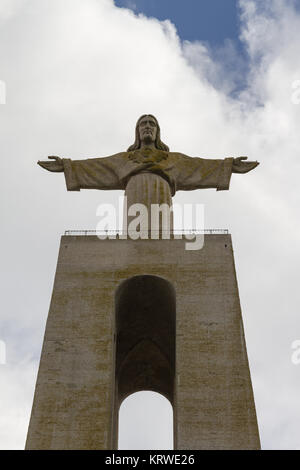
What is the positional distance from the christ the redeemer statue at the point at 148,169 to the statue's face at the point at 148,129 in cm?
3

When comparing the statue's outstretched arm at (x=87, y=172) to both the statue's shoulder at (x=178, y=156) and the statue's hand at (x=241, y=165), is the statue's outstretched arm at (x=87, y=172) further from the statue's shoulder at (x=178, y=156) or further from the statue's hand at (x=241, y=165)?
the statue's hand at (x=241, y=165)

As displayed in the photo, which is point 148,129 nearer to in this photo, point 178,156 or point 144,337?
point 178,156

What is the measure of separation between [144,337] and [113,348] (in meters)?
3.32

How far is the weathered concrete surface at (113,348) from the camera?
13477 mm

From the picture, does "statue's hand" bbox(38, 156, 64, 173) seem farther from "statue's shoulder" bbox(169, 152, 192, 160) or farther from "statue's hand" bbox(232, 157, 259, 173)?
"statue's hand" bbox(232, 157, 259, 173)

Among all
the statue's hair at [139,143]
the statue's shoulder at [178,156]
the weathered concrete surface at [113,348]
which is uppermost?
the statue's hair at [139,143]

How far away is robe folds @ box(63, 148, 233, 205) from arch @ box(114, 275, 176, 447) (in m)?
3.47

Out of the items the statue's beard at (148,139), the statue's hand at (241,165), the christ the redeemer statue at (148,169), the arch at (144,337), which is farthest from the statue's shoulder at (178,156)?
the arch at (144,337)

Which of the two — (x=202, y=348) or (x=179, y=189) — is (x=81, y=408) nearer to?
(x=202, y=348)

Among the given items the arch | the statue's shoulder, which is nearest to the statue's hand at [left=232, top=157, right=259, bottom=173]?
the statue's shoulder

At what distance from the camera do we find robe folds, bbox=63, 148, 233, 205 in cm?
1938

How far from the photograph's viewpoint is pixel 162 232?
17766 mm

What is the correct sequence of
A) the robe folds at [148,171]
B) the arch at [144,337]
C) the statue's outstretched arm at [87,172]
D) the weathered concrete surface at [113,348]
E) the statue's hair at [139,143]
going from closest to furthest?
the weathered concrete surface at [113,348] → the arch at [144,337] → the robe folds at [148,171] → the statue's outstretched arm at [87,172] → the statue's hair at [139,143]
